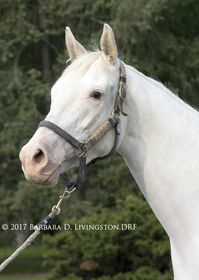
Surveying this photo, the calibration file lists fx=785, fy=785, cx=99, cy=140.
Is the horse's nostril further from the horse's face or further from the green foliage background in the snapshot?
the green foliage background

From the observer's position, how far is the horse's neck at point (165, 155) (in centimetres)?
370

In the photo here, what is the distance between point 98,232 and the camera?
984 cm

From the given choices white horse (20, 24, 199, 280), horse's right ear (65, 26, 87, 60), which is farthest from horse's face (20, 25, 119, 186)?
horse's right ear (65, 26, 87, 60)

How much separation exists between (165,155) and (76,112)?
0.49m

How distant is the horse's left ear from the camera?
3.65 metres

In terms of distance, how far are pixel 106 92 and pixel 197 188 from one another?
0.62 metres

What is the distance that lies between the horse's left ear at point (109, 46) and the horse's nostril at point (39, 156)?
1.90ft

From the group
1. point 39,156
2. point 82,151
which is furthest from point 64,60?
point 39,156

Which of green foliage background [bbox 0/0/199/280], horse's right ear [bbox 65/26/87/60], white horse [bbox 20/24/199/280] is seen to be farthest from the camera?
green foliage background [bbox 0/0/199/280]

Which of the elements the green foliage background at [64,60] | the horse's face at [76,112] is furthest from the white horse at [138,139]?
the green foliage background at [64,60]

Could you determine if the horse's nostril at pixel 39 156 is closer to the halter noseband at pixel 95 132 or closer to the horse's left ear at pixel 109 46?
the halter noseband at pixel 95 132

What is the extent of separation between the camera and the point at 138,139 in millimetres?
3793

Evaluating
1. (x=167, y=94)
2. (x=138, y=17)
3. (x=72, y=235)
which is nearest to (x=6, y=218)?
(x=138, y=17)

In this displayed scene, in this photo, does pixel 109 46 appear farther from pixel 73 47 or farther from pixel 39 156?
pixel 39 156
